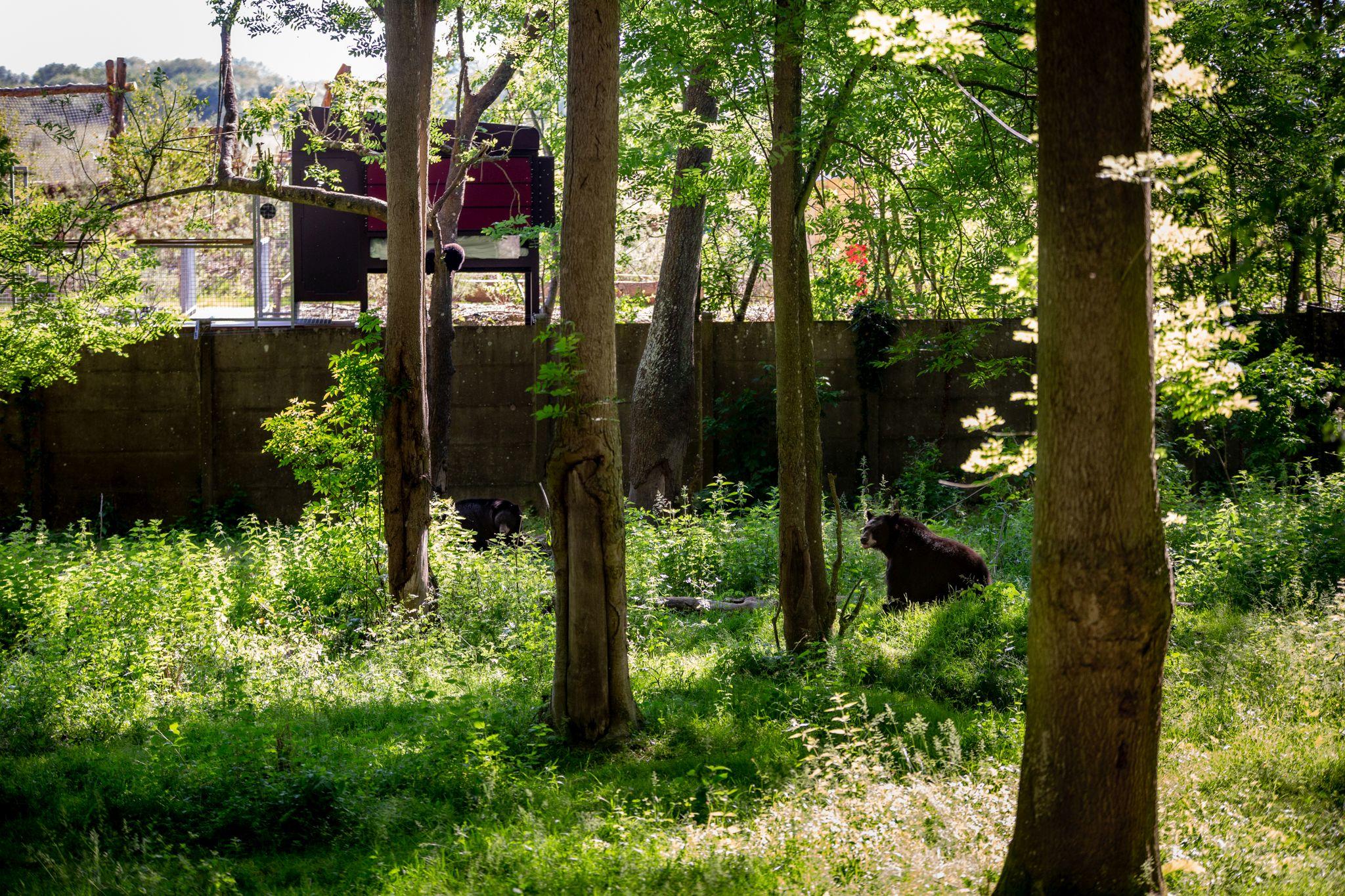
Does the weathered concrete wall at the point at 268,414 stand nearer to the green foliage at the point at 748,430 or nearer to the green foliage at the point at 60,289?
the green foliage at the point at 748,430

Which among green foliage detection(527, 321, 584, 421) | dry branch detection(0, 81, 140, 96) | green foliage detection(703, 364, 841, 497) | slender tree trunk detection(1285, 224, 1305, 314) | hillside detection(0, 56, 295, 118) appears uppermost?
hillside detection(0, 56, 295, 118)

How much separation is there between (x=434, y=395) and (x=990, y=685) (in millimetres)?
8766

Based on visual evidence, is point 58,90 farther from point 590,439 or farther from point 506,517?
point 590,439

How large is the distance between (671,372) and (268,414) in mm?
5527

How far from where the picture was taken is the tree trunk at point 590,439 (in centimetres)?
641

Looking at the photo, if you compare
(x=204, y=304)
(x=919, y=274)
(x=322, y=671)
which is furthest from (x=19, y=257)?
(x=204, y=304)

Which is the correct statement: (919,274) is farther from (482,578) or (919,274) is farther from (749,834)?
(749,834)

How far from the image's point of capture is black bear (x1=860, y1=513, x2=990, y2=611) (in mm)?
9266

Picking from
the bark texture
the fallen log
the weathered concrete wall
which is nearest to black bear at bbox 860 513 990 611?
the fallen log

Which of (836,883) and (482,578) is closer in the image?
(836,883)

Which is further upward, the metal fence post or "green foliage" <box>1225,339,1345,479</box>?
the metal fence post

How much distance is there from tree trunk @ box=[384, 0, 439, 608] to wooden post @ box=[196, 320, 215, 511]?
6031 mm

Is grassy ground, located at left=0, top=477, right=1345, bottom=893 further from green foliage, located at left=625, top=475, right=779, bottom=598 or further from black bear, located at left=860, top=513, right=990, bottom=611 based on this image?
green foliage, located at left=625, top=475, right=779, bottom=598

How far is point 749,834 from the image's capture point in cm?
468
